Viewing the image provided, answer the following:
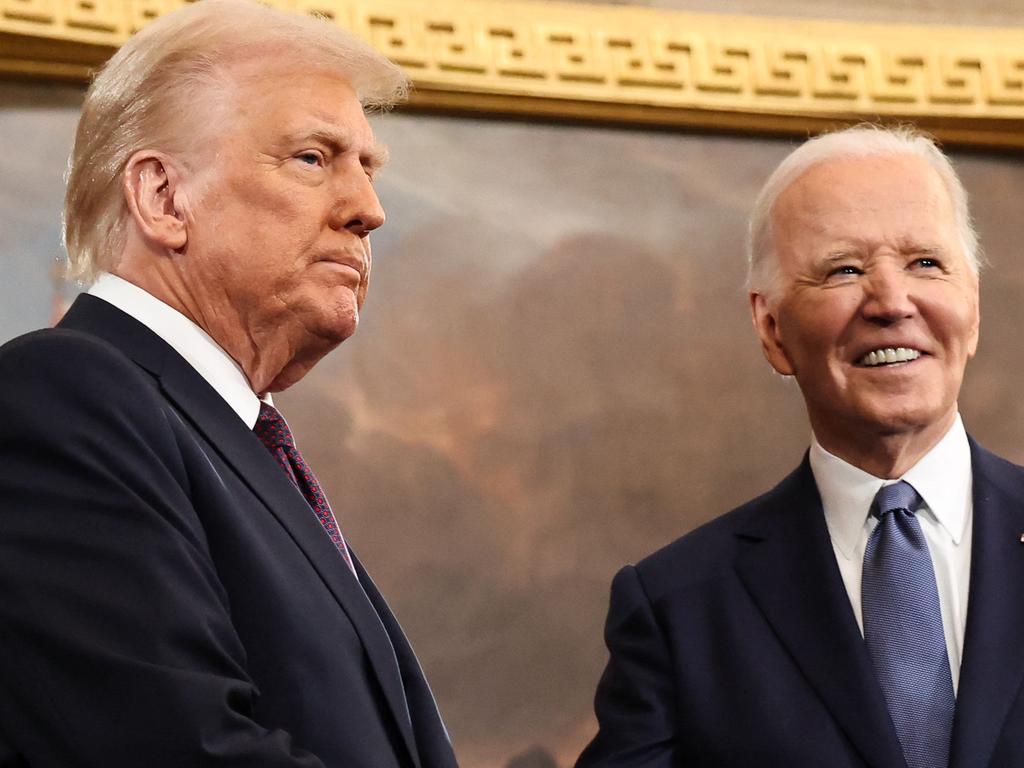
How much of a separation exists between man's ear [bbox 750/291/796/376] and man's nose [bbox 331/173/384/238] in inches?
29.8

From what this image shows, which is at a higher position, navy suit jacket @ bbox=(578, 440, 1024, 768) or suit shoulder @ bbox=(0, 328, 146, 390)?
suit shoulder @ bbox=(0, 328, 146, 390)

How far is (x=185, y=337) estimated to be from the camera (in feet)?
5.45

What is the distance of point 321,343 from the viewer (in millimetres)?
1752

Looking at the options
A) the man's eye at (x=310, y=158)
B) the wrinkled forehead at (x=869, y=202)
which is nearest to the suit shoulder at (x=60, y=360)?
the man's eye at (x=310, y=158)

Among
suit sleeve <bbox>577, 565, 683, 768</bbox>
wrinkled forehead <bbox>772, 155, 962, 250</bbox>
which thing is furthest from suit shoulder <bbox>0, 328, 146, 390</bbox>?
wrinkled forehead <bbox>772, 155, 962, 250</bbox>

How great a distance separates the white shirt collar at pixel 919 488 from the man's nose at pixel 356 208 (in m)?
0.79

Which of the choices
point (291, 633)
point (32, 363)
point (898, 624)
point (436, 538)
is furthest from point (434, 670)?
point (32, 363)

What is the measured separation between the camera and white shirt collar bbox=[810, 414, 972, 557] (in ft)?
6.94

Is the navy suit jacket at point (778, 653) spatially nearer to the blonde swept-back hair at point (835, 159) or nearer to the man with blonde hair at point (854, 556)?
the man with blonde hair at point (854, 556)

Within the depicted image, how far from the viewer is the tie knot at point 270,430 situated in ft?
5.58

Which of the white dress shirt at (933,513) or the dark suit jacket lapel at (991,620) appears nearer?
the dark suit jacket lapel at (991,620)

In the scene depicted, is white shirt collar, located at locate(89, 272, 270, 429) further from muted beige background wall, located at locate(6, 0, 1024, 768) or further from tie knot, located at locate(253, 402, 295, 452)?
muted beige background wall, located at locate(6, 0, 1024, 768)

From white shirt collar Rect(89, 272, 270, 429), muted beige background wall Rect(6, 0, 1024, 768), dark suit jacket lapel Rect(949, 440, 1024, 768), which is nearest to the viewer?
white shirt collar Rect(89, 272, 270, 429)

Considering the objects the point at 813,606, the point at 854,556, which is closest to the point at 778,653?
the point at 813,606
